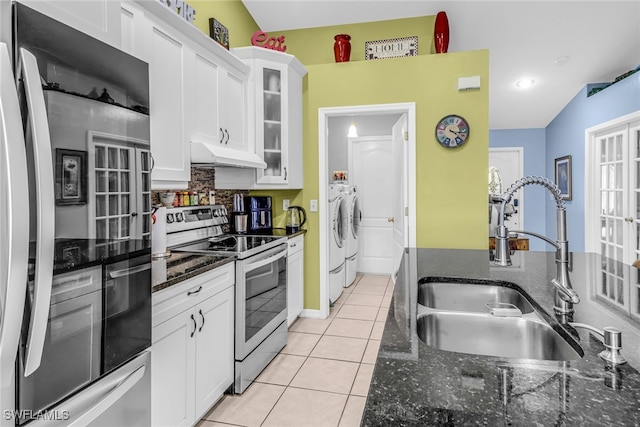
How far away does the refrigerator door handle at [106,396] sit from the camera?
3.49 ft

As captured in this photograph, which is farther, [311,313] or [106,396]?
[311,313]

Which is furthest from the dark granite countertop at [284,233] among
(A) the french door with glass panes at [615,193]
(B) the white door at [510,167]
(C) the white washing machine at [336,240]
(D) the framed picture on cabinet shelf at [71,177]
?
(B) the white door at [510,167]

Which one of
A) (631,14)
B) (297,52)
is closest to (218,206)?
(297,52)

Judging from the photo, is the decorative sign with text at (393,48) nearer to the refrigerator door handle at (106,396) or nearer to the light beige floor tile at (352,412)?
the light beige floor tile at (352,412)

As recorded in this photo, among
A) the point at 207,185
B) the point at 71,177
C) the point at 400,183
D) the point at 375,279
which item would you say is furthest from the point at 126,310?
the point at 375,279

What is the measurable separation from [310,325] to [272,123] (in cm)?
194

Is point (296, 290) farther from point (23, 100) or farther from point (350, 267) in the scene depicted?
point (23, 100)

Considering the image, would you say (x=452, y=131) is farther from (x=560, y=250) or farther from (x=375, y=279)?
(x=375, y=279)

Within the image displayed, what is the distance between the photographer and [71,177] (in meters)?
0.98

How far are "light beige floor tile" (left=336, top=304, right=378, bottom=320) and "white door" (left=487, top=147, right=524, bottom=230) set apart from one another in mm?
3531

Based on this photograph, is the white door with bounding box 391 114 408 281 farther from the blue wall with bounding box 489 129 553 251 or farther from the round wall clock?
the blue wall with bounding box 489 129 553 251

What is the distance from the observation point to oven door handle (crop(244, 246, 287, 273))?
7.85 ft

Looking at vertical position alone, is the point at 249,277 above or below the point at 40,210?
below

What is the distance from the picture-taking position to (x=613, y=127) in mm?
4203
